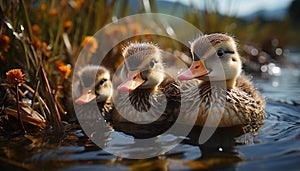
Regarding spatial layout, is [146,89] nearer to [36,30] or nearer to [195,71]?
[195,71]

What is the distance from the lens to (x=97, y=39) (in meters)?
5.93

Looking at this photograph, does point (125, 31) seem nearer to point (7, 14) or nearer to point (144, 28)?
point (144, 28)

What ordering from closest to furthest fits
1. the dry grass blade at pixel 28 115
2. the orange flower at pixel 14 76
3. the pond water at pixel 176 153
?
the pond water at pixel 176 153
the orange flower at pixel 14 76
the dry grass blade at pixel 28 115

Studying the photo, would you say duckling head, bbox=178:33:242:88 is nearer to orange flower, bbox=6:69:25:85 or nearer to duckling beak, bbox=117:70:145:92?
duckling beak, bbox=117:70:145:92

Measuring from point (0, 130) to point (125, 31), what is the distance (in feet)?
11.0

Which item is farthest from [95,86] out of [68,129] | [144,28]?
[144,28]

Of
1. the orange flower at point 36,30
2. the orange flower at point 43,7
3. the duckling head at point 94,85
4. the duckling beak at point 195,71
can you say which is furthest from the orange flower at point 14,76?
the orange flower at point 43,7

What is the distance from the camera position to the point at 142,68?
3916 mm

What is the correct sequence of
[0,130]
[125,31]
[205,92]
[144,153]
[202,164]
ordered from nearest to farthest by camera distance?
[202,164], [144,153], [0,130], [205,92], [125,31]

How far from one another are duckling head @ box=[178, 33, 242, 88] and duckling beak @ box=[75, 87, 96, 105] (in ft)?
3.58

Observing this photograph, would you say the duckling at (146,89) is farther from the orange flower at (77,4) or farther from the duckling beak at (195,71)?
the orange flower at (77,4)

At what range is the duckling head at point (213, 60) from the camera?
3.64 m

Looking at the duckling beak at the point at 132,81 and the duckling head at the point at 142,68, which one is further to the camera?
the duckling head at the point at 142,68

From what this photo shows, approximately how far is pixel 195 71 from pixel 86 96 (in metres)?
1.27
